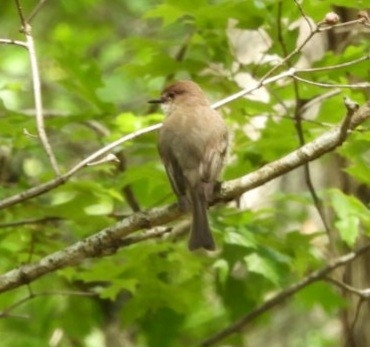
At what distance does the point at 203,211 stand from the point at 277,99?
73 centimetres

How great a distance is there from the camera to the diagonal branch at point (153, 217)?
457 cm

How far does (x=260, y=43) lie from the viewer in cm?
735

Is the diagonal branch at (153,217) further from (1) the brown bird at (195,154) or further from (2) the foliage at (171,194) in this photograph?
(2) the foliage at (171,194)

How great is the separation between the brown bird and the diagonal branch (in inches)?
8.1

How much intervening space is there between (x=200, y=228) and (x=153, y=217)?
→ 0.57m

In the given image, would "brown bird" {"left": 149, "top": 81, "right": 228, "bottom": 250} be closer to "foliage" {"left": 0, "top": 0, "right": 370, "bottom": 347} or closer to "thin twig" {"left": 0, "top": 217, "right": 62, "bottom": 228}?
"foliage" {"left": 0, "top": 0, "right": 370, "bottom": 347}

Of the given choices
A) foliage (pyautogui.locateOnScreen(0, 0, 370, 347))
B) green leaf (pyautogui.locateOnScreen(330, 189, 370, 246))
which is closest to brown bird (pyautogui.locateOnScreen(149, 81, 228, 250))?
foliage (pyautogui.locateOnScreen(0, 0, 370, 347))

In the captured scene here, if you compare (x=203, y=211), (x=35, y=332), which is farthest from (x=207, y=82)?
(x=35, y=332)

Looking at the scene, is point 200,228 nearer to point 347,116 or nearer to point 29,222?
point 29,222

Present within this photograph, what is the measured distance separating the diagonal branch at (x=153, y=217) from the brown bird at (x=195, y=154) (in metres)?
0.21

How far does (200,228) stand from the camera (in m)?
5.23

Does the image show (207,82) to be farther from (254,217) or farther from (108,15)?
(108,15)

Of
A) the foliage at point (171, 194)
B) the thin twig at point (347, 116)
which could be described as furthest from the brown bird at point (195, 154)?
the thin twig at point (347, 116)

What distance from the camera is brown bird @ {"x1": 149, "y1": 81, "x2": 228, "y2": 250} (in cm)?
520
